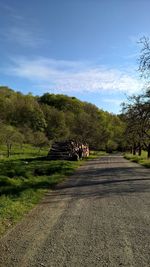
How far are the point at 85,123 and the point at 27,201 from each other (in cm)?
6055

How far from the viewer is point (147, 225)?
878cm

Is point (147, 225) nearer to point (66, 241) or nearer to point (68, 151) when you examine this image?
point (66, 241)

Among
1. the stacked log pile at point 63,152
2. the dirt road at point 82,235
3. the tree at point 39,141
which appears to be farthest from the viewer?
the tree at point 39,141

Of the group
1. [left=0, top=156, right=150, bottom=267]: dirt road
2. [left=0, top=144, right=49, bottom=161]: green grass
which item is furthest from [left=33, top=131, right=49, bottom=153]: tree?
[left=0, top=156, right=150, bottom=267]: dirt road

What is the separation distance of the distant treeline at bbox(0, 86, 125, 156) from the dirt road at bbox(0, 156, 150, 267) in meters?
45.1

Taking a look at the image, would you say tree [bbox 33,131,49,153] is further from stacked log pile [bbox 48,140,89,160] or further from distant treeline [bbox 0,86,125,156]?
stacked log pile [bbox 48,140,89,160]

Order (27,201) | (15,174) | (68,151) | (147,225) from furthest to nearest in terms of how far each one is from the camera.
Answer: (68,151), (15,174), (27,201), (147,225)

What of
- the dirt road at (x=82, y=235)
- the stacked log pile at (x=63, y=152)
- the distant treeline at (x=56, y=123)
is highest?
the distant treeline at (x=56, y=123)

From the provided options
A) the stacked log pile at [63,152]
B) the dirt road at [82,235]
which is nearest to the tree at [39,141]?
the stacked log pile at [63,152]

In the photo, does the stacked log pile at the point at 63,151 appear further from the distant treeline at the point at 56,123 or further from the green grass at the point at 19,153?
the distant treeline at the point at 56,123

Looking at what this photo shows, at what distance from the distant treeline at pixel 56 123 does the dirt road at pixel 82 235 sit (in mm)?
45143

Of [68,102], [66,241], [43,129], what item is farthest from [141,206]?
[68,102]

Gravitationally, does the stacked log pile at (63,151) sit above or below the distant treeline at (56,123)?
below

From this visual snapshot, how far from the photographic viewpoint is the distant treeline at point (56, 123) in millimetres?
73812
